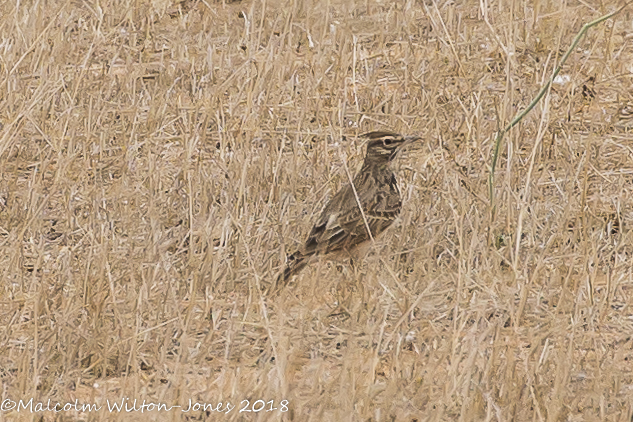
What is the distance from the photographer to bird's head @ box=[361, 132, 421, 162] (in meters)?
7.07

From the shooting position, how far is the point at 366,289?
5898 millimetres

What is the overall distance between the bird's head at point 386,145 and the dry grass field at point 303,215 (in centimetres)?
27

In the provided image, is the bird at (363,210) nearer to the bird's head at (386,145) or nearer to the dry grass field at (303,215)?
the bird's head at (386,145)

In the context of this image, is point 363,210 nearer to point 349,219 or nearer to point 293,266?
point 349,219

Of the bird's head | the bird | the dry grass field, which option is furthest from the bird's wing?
the bird's head

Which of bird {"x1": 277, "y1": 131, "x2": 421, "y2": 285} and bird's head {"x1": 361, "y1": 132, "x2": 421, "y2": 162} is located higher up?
bird's head {"x1": 361, "y1": 132, "x2": 421, "y2": 162}

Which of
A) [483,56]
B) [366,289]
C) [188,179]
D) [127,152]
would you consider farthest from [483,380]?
[483,56]

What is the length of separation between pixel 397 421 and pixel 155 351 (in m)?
1.18

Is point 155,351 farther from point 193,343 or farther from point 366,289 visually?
point 366,289

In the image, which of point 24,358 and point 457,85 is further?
point 457,85

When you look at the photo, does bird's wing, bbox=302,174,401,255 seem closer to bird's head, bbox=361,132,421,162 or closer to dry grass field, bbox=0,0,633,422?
dry grass field, bbox=0,0,633,422

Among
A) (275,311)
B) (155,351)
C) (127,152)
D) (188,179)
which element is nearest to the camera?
(155,351)

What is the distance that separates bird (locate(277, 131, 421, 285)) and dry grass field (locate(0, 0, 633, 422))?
117 mm

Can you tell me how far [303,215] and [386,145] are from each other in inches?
23.6
